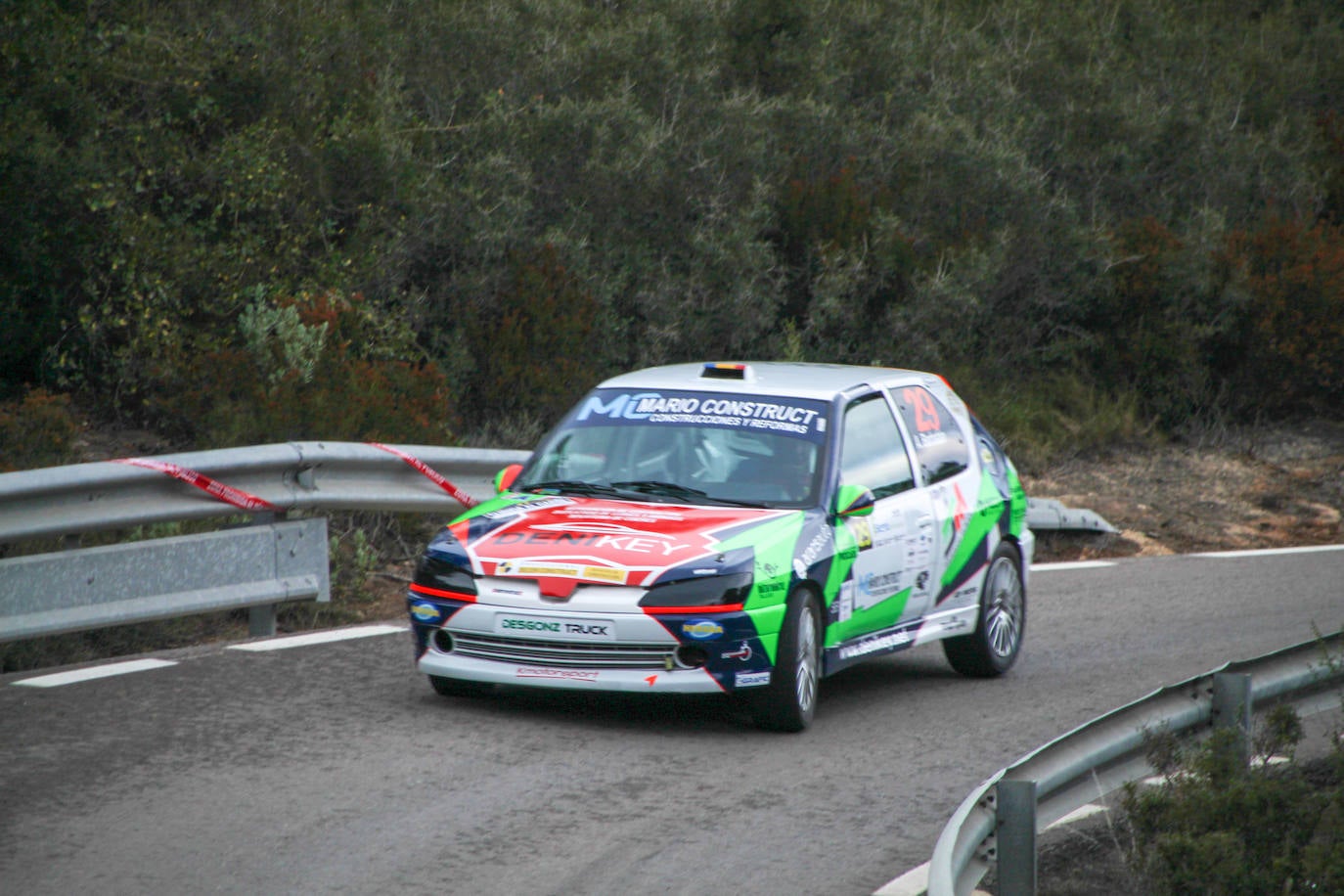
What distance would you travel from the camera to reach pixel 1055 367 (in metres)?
21.3

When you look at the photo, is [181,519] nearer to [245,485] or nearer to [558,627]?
[245,485]

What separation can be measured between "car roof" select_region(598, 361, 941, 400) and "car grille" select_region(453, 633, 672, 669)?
72.2 inches

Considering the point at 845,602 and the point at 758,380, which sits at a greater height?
the point at 758,380

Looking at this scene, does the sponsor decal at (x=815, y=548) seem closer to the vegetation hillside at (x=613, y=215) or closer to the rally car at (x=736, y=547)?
the rally car at (x=736, y=547)

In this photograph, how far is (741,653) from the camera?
7598 millimetres

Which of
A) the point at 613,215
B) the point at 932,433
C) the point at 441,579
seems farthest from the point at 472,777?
the point at 613,215

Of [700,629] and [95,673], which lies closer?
[700,629]

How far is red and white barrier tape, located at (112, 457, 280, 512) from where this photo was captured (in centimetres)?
913

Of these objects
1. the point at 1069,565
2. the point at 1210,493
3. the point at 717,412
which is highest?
the point at 717,412

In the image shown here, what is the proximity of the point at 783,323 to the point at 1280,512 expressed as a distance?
5425mm

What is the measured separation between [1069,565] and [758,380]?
5.48 m

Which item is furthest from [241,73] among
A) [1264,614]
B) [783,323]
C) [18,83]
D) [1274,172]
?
[1274,172]

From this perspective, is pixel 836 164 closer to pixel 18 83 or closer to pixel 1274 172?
pixel 1274 172

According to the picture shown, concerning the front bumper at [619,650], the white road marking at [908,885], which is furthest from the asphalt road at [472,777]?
the front bumper at [619,650]
